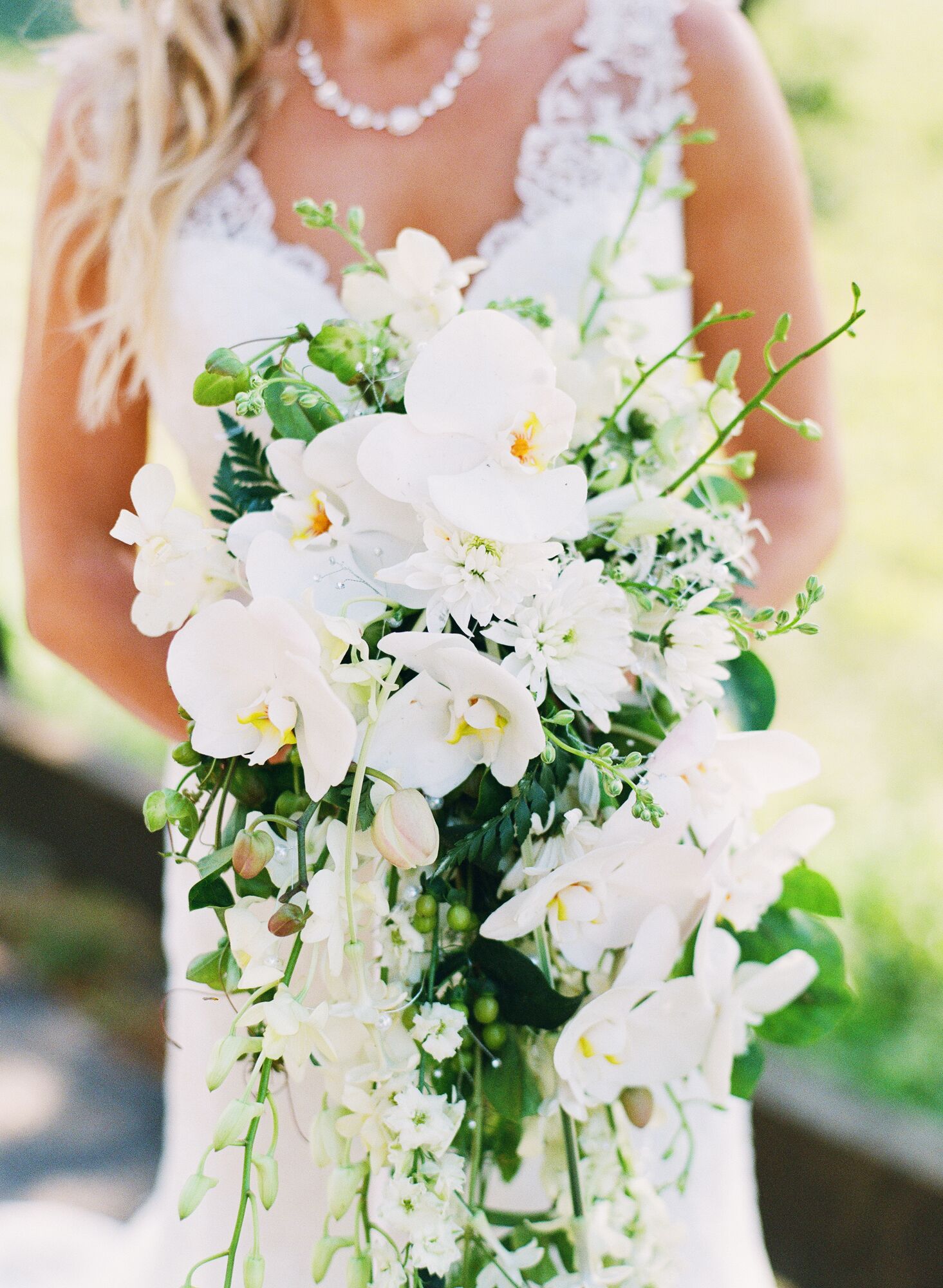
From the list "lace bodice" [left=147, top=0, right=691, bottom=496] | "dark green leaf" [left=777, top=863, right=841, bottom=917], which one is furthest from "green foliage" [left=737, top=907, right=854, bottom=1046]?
"lace bodice" [left=147, top=0, right=691, bottom=496]

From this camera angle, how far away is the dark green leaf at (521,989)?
747 mm

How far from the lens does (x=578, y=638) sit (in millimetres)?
690

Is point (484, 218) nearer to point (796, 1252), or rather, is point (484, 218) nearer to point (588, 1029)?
point (588, 1029)

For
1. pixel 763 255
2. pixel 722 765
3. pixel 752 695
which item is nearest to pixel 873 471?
pixel 763 255

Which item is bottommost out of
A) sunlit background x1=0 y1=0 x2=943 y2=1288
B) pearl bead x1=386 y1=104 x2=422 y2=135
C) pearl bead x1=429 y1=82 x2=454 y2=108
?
sunlit background x1=0 y1=0 x2=943 y2=1288

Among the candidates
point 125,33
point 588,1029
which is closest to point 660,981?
point 588,1029

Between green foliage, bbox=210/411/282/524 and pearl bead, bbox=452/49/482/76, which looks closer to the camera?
green foliage, bbox=210/411/282/524

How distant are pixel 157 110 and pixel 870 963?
186 centimetres

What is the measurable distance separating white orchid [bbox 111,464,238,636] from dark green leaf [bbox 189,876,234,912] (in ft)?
0.53

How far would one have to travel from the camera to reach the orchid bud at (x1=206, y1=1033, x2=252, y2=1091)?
0.63 m

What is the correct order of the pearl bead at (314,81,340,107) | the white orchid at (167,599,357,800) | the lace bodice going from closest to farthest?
the white orchid at (167,599,357,800)
the lace bodice
the pearl bead at (314,81,340,107)

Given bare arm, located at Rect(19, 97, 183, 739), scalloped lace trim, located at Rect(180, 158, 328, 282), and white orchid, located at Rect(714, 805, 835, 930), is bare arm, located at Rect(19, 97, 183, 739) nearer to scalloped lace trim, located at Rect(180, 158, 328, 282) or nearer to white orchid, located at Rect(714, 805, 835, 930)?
scalloped lace trim, located at Rect(180, 158, 328, 282)

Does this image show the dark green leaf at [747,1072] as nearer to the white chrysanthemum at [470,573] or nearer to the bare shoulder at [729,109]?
the white chrysanthemum at [470,573]

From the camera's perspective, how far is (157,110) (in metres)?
1.32
